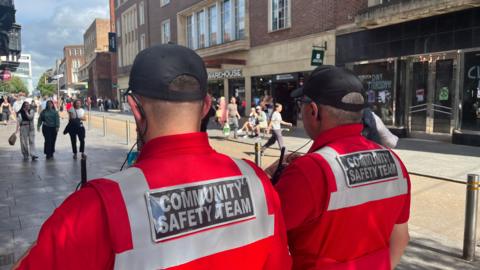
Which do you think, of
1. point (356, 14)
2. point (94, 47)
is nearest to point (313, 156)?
point (356, 14)

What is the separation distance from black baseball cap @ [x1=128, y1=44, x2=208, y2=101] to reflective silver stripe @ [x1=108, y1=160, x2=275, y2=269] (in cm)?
26

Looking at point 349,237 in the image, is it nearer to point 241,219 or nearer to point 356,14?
point 241,219

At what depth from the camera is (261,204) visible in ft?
4.39

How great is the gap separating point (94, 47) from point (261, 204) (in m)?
75.7

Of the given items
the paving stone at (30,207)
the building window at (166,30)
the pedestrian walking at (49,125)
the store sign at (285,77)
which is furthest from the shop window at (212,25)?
the paving stone at (30,207)

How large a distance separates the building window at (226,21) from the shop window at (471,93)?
15244 mm

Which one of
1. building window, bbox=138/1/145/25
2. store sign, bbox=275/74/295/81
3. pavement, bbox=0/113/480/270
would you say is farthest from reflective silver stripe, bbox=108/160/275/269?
building window, bbox=138/1/145/25

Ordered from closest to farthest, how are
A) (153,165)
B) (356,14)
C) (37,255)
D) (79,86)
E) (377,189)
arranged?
(37,255) → (153,165) → (377,189) → (356,14) → (79,86)

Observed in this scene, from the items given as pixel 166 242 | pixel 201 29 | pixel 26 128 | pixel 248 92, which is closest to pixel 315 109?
pixel 166 242

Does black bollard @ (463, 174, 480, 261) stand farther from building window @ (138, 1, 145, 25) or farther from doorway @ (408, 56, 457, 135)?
building window @ (138, 1, 145, 25)

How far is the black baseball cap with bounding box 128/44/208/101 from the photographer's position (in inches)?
48.4

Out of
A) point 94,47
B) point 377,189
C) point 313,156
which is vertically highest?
point 94,47

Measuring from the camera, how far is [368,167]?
1.85 meters

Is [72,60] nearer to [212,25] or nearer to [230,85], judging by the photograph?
Answer: [212,25]
